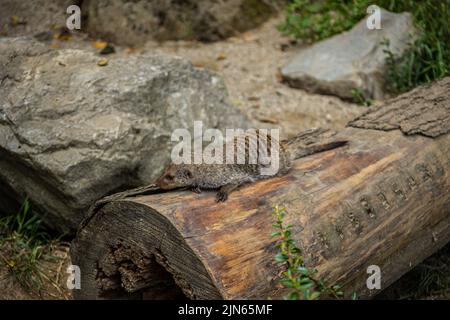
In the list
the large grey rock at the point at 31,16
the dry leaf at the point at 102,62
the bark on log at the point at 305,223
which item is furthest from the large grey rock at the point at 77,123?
the large grey rock at the point at 31,16

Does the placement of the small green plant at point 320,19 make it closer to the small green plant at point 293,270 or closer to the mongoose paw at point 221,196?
the mongoose paw at point 221,196

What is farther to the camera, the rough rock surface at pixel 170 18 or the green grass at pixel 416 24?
the rough rock surface at pixel 170 18

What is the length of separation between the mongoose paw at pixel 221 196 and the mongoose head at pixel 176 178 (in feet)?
0.78

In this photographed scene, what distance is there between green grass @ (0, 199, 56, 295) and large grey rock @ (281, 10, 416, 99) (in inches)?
130

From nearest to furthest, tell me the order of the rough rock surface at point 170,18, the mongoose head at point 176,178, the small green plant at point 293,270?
the small green plant at point 293,270
the mongoose head at point 176,178
the rough rock surface at point 170,18

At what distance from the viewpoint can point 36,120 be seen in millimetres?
3945

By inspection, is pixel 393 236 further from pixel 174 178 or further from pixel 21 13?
pixel 21 13

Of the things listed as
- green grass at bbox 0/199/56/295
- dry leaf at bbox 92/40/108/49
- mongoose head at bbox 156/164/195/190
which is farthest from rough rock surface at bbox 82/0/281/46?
mongoose head at bbox 156/164/195/190

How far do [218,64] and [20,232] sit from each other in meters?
3.26

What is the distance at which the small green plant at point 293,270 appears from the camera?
8.21 ft

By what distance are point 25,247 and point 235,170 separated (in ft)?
5.55

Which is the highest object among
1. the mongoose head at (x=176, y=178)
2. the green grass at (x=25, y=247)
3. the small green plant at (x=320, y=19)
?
the small green plant at (x=320, y=19)

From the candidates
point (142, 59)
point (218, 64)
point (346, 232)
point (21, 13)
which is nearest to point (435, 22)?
point (218, 64)

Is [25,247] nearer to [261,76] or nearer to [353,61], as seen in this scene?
[261,76]
